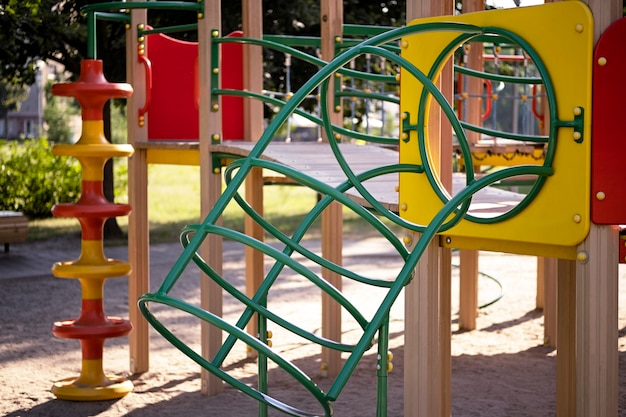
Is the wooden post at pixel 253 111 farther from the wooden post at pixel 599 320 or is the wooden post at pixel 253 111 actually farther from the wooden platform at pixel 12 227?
the wooden platform at pixel 12 227

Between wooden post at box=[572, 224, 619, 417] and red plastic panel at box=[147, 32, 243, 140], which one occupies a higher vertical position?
red plastic panel at box=[147, 32, 243, 140]

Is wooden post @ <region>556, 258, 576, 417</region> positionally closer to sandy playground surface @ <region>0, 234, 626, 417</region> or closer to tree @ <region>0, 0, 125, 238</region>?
sandy playground surface @ <region>0, 234, 626, 417</region>

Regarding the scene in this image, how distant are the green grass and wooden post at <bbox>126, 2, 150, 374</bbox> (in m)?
6.01

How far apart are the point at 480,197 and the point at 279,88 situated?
8.60 meters

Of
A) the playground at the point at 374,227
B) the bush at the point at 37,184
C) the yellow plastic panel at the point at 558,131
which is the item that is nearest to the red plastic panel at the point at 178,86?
the playground at the point at 374,227

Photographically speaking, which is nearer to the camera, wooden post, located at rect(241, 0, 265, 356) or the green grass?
wooden post, located at rect(241, 0, 265, 356)

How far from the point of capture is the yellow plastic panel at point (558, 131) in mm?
3133

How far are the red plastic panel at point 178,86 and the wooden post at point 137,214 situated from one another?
0.97 ft

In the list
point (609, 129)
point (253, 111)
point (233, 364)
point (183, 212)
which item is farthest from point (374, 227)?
point (183, 212)

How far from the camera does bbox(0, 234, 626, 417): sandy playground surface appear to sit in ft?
17.1

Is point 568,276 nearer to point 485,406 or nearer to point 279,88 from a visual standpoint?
point 485,406

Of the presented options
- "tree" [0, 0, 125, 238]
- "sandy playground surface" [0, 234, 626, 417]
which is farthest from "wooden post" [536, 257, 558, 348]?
"tree" [0, 0, 125, 238]

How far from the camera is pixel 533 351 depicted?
6.71 m

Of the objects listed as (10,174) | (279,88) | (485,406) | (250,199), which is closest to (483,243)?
(485,406)
